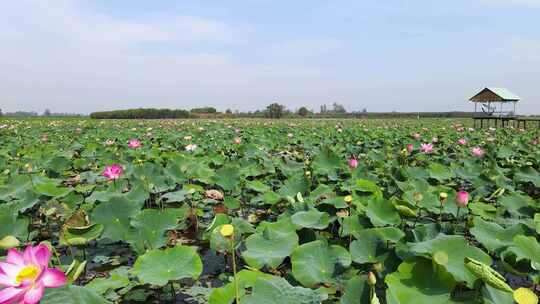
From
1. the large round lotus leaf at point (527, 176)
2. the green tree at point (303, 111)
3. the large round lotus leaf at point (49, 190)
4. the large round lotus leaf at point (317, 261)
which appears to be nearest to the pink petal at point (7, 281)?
the large round lotus leaf at point (317, 261)

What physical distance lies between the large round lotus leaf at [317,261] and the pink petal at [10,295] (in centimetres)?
81

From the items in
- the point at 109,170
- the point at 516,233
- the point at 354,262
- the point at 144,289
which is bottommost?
the point at 144,289

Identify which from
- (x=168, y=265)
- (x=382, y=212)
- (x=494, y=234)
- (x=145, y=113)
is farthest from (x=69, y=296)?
(x=145, y=113)

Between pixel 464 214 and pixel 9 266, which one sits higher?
pixel 9 266

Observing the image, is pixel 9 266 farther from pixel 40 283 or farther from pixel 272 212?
pixel 272 212

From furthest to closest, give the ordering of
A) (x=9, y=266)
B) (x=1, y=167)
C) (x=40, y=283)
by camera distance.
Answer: (x=1, y=167) < (x=9, y=266) < (x=40, y=283)

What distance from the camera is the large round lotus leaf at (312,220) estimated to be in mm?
1602

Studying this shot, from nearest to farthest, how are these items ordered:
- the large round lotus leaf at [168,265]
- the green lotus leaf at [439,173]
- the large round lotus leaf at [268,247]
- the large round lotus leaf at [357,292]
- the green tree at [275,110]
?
the large round lotus leaf at [357,292] → the large round lotus leaf at [168,265] → the large round lotus leaf at [268,247] → the green lotus leaf at [439,173] → the green tree at [275,110]

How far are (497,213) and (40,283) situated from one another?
2.06 metres

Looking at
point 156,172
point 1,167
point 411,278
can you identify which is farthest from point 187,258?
point 1,167

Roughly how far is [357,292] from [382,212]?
0.72 meters

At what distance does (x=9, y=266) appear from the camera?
923 mm

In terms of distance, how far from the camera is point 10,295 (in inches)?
32.7

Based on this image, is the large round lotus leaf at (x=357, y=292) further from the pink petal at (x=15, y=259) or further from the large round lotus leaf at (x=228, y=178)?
the large round lotus leaf at (x=228, y=178)
